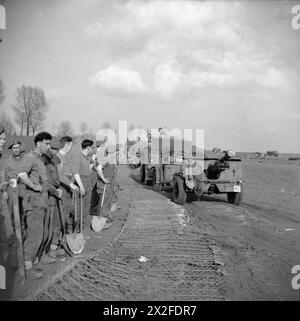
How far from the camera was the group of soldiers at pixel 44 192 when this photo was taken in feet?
15.7

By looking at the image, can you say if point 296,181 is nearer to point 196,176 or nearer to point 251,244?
point 196,176

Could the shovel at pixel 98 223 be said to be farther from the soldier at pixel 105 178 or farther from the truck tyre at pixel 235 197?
the truck tyre at pixel 235 197

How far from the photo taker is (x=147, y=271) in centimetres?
495

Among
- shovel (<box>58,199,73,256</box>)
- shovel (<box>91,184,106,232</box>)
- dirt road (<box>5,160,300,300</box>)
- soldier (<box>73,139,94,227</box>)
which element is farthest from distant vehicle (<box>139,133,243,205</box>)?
shovel (<box>58,199,73,256</box>)

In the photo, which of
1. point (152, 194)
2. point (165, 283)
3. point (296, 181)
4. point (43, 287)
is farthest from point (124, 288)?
point (296, 181)

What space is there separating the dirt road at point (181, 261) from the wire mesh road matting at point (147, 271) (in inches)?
0.4

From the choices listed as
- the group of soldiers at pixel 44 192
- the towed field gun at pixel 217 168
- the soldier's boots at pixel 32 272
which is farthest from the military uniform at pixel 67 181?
the towed field gun at pixel 217 168

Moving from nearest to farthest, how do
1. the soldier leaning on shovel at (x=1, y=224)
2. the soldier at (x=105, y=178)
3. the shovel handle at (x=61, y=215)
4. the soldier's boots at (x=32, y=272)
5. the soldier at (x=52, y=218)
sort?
the soldier's boots at (x=32, y=272)
the soldier leaning on shovel at (x=1, y=224)
the soldier at (x=52, y=218)
the shovel handle at (x=61, y=215)
the soldier at (x=105, y=178)

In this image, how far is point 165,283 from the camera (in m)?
4.53

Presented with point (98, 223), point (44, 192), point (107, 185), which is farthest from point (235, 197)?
point (44, 192)

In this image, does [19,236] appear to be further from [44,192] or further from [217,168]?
[217,168]

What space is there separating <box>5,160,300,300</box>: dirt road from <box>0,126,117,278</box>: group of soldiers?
1.36 feet

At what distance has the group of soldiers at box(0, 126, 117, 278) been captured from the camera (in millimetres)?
4781

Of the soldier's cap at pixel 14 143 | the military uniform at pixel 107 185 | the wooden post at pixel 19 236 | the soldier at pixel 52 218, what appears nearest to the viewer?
the wooden post at pixel 19 236
